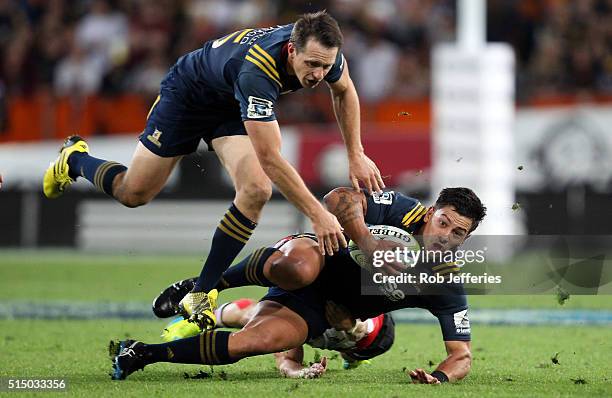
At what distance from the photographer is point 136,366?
610 centimetres

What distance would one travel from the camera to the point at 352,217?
636cm

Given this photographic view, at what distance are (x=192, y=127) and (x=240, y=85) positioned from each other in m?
0.98

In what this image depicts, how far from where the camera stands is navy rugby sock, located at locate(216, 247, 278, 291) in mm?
6531

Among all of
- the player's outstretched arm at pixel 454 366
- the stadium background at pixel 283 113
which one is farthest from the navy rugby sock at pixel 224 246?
the stadium background at pixel 283 113

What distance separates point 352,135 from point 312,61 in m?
1.09

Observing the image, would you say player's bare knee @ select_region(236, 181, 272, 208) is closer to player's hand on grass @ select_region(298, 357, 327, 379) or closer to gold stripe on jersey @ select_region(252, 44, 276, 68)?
gold stripe on jersey @ select_region(252, 44, 276, 68)

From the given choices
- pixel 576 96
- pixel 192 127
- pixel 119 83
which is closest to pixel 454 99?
pixel 576 96

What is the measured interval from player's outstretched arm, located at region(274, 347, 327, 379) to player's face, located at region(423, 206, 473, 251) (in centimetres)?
93

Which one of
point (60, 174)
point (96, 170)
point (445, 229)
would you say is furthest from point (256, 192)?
point (60, 174)

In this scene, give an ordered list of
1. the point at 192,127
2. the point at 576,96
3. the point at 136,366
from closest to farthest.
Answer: the point at 136,366
the point at 192,127
the point at 576,96

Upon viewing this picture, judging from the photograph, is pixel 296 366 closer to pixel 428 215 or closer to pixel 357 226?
pixel 357 226

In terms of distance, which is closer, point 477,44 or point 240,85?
point 240,85

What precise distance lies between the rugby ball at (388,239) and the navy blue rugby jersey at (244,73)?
2.87 ft

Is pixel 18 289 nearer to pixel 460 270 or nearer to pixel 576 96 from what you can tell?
pixel 460 270
